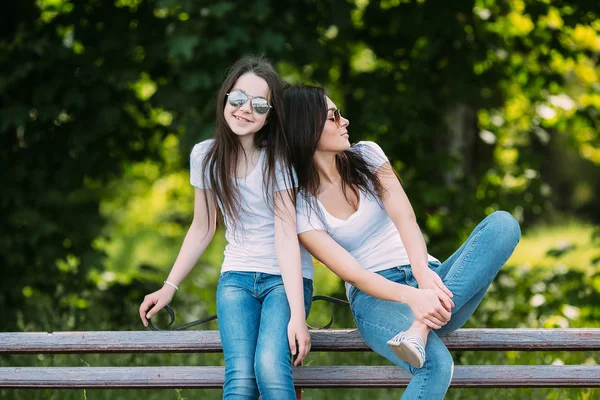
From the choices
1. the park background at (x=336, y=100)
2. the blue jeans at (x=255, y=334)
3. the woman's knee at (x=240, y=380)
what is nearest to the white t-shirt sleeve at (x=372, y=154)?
the blue jeans at (x=255, y=334)

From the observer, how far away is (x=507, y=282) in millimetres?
5594

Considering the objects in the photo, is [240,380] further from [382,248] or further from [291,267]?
[382,248]

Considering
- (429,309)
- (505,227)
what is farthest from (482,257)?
(429,309)

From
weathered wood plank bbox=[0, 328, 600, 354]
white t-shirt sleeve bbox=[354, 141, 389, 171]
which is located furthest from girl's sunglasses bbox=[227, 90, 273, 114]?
weathered wood plank bbox=[0, 328, 600, 354]

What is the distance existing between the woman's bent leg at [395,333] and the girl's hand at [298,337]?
251 mm

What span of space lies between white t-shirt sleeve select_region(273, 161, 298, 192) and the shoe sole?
69cm

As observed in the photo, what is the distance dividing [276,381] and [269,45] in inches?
90.6

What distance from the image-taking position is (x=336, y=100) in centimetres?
614

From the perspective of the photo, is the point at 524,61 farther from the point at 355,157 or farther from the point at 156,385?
the point at 156,385

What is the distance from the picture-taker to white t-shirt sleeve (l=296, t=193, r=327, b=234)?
286cm

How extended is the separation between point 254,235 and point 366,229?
426mm

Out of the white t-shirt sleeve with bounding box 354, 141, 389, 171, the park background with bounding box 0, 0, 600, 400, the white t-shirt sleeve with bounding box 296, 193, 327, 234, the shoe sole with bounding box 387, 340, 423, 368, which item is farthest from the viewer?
the park background with bounding box 0, 0, 600, 400

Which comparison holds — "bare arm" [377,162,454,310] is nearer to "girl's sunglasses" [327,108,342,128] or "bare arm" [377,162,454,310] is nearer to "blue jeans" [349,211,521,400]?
"blue jeans" [349,211,521,400]

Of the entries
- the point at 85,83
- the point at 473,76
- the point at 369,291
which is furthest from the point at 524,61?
the point at 369,291
